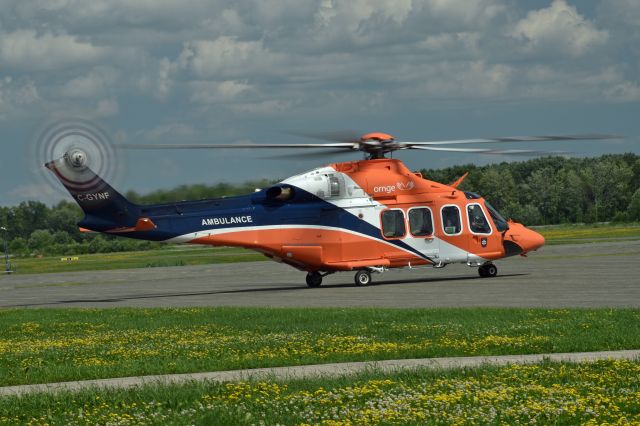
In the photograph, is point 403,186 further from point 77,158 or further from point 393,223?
point 77,158

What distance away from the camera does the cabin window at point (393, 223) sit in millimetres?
39188

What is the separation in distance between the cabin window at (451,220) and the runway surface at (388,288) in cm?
190

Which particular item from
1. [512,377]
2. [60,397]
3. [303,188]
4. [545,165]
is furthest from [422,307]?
[545,165]

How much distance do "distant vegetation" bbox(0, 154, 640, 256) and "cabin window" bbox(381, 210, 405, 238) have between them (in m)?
86.5

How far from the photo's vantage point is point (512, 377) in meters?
14.0

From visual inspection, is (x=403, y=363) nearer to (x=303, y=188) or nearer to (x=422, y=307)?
(x=422, y=307)

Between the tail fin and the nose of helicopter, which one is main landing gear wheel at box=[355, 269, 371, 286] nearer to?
the nose of helicopter

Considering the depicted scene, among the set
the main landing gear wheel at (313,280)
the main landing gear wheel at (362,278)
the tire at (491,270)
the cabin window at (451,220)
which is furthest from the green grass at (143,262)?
the cabin window at (451,220)

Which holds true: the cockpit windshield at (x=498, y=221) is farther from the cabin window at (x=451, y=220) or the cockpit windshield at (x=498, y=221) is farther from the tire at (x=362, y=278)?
the tire at (x=362, y=278)

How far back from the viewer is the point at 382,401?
1244 cm

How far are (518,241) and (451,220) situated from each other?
3.12 metres

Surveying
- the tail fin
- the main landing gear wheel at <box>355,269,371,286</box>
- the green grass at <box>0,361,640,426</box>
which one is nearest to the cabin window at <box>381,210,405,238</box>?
the main landing gear wheel at <box>355,269,371,286</box>

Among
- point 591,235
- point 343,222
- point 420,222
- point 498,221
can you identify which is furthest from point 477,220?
point 591,235

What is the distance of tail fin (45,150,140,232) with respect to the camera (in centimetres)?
3578
